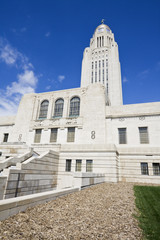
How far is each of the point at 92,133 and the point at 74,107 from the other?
7.28 metres

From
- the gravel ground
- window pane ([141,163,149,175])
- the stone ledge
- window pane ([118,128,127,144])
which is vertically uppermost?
window pane ([118,128,127,144])

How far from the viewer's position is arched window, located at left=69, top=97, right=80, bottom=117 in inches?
1164

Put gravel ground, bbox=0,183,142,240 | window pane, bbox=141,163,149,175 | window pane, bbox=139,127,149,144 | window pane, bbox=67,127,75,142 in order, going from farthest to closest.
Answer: window pane, bbox=67,127,75,142 < window pane, bbox=139,127,149,144 < window pane, bbox=141,163,149,175 < gravel ground, bbox=0,183,142,240

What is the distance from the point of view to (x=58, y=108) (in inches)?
1227

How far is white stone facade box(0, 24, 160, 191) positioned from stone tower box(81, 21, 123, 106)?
50.6 metres

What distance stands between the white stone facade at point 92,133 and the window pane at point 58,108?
0.77 feet

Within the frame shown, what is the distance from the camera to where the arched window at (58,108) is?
30502 millimetres

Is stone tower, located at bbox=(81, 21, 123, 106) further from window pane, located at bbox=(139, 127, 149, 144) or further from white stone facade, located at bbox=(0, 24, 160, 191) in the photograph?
window pane, located at bbox=(139, 127, 149, 144)

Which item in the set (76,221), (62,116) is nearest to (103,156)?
(62,116)

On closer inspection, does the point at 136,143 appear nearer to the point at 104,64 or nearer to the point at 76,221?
the point at 76,221

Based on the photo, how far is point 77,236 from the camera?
4.12 meters

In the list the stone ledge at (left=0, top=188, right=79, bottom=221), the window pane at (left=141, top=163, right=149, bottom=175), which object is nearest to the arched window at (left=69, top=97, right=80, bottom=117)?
the window pane at (left=141, top=163, right=149, bottom=175)

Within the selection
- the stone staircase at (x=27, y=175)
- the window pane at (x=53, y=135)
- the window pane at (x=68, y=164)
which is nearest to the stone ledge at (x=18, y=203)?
the stone staircase at (x=27, y=175)

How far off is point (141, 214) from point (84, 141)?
65.6ft
